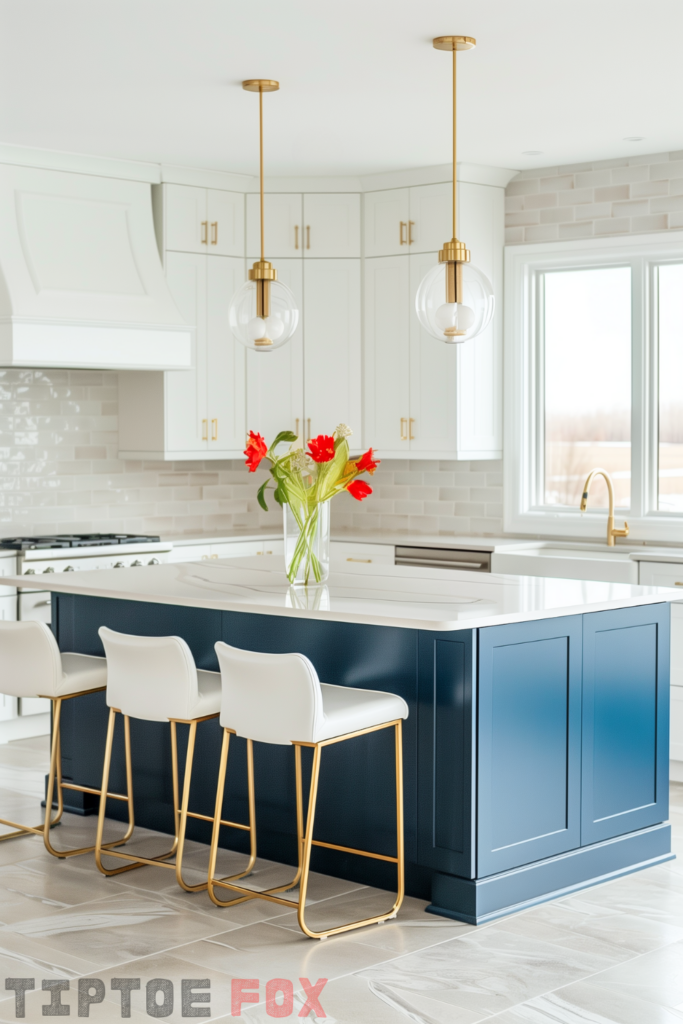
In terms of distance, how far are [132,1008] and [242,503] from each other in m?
4.34

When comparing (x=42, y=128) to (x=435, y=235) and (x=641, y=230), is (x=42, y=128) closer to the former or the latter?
(x=435, y=235)

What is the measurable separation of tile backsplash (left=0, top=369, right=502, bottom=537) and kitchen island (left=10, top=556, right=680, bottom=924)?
203cm

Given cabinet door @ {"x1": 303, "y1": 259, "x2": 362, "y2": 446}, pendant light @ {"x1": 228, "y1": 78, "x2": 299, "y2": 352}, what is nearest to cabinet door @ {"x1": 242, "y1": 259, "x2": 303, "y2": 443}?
cabinet door @ {"x1": 303, "y1": 259, "x2": 362, "y2": 446}

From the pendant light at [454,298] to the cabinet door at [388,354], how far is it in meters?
2.38

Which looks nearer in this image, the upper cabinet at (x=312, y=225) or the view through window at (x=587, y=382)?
the view through window at (x=587, y=382)

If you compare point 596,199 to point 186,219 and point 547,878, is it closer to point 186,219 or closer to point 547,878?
point 186,219

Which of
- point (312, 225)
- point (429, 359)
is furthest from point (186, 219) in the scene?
point (429, 359)

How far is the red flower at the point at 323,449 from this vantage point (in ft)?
13.4

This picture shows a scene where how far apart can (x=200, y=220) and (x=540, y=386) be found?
1.98m

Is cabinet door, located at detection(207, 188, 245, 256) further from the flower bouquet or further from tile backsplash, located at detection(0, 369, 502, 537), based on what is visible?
the flower bouquet

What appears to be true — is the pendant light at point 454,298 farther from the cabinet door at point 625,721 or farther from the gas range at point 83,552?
the gas range at point 83,552

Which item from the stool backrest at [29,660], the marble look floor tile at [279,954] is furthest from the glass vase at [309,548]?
the marble look floor tile at [279,954]

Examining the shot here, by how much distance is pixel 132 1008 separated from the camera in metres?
2.96

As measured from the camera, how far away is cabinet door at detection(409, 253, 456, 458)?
6230 mm
